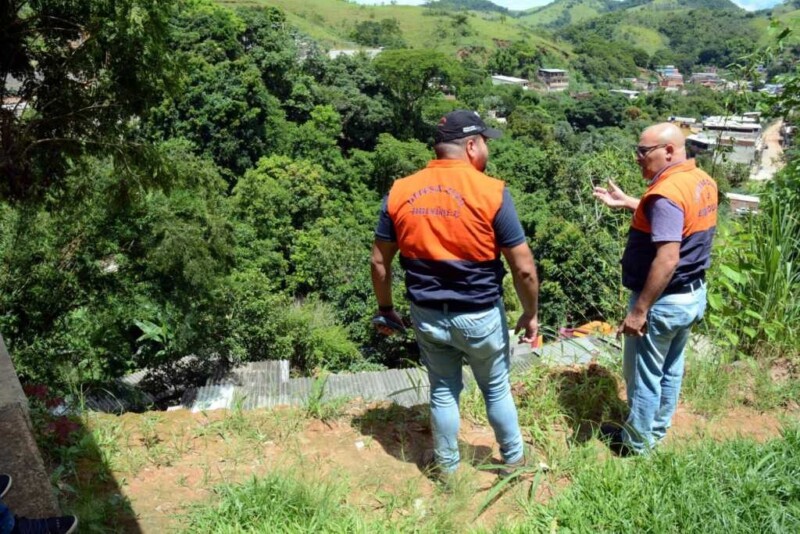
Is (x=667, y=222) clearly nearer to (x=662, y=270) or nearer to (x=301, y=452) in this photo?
(x=662, y=270)

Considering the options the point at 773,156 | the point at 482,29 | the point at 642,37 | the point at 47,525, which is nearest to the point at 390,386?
the point at 47,525

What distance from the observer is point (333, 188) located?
2764cm

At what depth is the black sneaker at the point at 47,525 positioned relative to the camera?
1992mm

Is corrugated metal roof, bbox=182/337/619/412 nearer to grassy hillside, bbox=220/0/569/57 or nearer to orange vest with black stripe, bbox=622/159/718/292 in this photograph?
orange vest with black stripe, bbox=622/159/718/292

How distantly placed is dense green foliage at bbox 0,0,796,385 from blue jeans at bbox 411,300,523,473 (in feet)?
5.65

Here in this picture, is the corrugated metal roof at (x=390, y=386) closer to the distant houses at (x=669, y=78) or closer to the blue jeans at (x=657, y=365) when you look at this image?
the blue jeans at (x=657, y=365)

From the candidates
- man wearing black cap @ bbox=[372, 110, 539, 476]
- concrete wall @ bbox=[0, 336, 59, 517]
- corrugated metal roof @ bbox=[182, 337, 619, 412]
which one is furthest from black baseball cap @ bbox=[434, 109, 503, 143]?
concrete wall @ bbox=[0, 336, 59, 517]

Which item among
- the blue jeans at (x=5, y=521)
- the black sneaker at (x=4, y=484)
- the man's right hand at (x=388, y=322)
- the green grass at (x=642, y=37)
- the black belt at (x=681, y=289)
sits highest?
the green grass at (x=642, y=37)

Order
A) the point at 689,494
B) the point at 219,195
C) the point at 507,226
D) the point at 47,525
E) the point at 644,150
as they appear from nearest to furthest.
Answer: the point at 47,525 < the point at 689,494 < the point at 507,226 < the point at 644,150 < the point at 219,195

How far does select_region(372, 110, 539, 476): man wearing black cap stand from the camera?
7.72 ft

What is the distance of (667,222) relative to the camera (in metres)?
2.48

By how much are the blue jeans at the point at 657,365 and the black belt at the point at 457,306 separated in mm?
779

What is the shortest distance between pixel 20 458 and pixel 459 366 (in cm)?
166

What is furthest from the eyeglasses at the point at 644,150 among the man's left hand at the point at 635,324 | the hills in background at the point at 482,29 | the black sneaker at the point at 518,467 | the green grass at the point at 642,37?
the green grass at the point at 642,37
